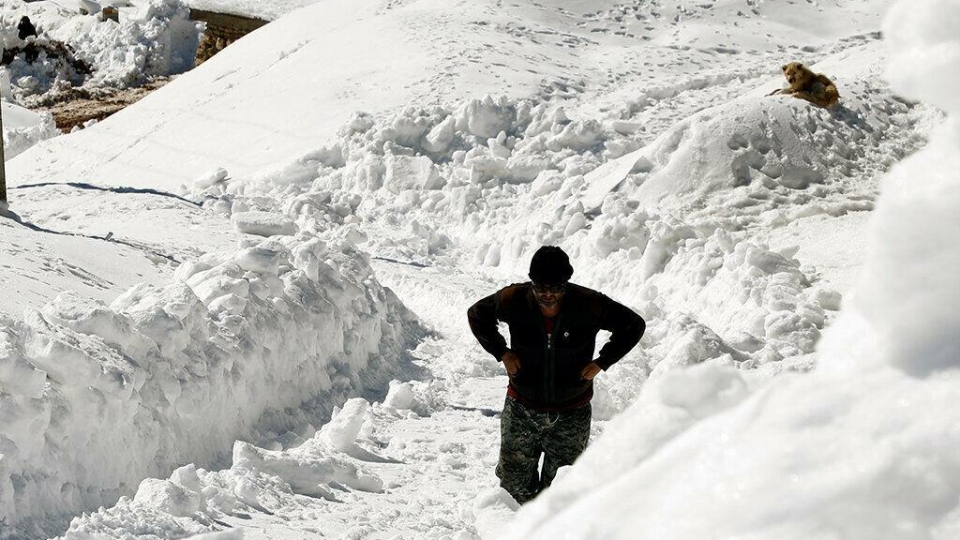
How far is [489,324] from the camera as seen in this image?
5.30 meters

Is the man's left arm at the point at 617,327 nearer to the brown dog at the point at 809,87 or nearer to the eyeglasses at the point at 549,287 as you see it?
the eyeglasses at the point at 549,287

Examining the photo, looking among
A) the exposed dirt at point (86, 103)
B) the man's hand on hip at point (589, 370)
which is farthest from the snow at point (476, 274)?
the exposed dirt at point (86, 103)

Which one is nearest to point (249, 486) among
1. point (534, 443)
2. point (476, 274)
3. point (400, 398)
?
point (534, 443)

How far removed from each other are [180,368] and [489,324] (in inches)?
87.3

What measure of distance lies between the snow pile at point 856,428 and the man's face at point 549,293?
2860 millimetres

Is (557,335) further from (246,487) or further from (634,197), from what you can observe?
(634,197)

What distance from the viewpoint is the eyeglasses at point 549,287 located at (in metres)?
4.98

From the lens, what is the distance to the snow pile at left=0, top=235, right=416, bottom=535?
5383 millimetres

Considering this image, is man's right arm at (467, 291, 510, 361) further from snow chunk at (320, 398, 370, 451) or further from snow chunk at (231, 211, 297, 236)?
snow chunk at (231, 211, 297, 236)

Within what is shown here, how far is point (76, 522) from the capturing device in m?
5.05

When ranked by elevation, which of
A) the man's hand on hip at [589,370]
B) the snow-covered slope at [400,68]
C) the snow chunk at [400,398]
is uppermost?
the man's hand on hip at [589,370]

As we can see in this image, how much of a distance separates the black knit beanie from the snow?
3.02 feet

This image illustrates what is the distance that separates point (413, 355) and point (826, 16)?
46.2 ft

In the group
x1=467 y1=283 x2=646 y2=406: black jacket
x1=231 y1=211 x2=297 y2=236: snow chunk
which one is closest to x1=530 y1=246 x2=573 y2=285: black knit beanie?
x1=467 y1=283 x2=646 y2=406: black jacket
